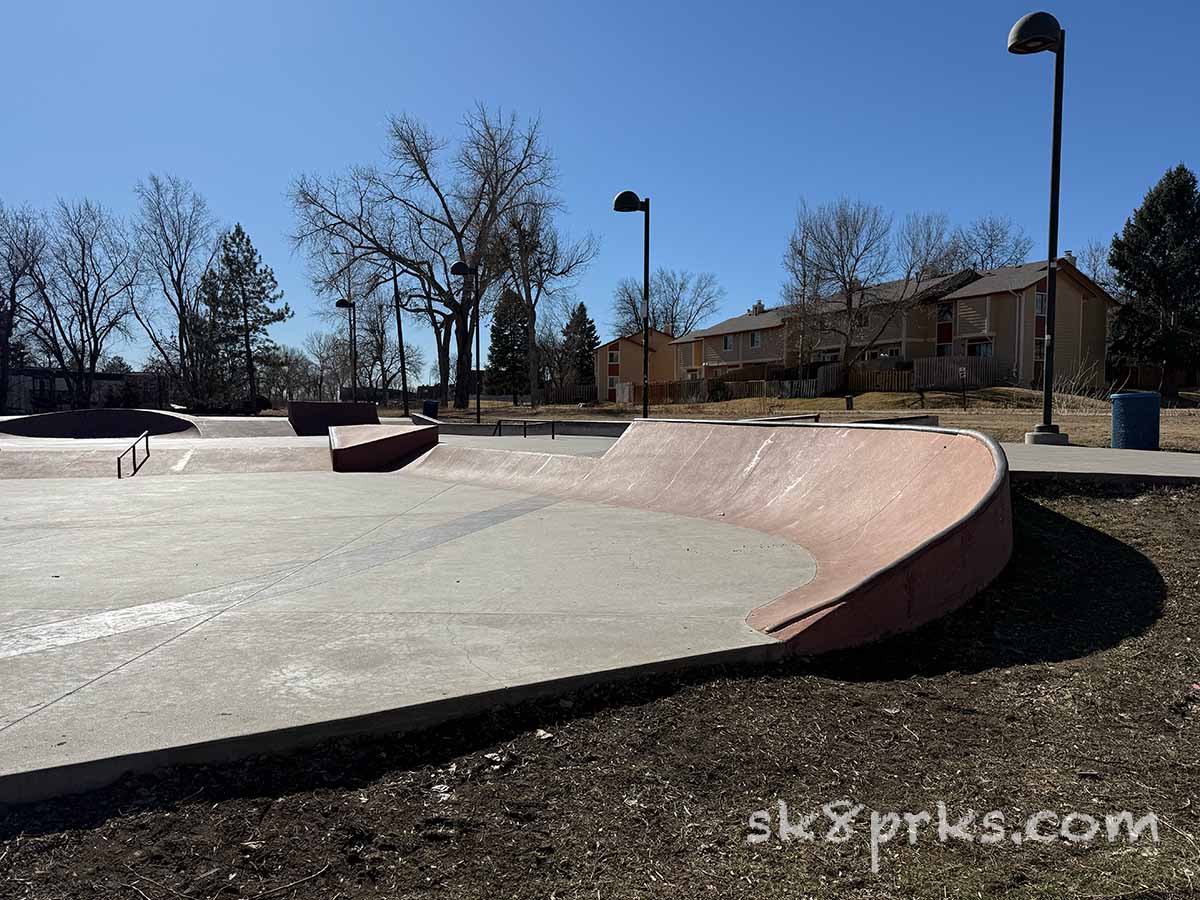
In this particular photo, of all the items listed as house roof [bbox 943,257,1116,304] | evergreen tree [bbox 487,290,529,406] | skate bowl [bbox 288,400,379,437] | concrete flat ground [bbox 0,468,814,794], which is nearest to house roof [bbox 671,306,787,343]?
house roof [bbox 943,257,1116,304]

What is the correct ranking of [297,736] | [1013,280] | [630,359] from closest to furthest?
[297,736], [1013,280], [630,359]

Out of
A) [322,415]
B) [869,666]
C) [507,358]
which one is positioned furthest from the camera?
[507,358]

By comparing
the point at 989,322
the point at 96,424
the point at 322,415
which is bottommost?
the point at 96,424

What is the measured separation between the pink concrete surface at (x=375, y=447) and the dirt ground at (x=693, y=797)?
1198 centimetres

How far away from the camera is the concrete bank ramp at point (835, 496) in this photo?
4160 millimetres

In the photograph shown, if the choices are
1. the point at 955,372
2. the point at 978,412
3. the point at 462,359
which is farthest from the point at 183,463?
the point at 955,372

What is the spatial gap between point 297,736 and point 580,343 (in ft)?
282

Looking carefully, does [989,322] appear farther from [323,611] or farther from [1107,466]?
[323,611]

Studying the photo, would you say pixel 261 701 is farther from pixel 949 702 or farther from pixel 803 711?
pixel 949 702

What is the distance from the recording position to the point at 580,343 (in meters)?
87.7

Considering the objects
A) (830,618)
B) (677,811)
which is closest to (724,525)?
(830,618)

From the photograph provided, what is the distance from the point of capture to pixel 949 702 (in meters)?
3.42

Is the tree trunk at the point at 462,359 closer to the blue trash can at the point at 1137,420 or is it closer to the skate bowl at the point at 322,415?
the skate bowl at the point at 322,415

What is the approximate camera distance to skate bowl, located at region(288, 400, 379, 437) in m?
27.6
